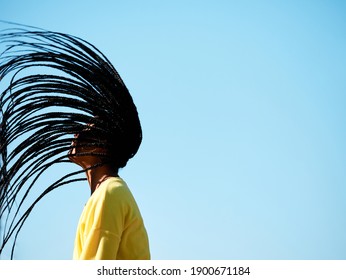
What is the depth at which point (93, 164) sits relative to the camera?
127 inches

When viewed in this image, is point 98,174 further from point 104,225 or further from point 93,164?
point 104,225

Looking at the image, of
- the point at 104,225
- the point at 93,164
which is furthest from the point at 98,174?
the point at 104,225

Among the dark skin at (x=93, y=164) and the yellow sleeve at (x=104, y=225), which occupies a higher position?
the dark skin at (x=93, y=164)

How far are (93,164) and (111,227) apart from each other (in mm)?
583

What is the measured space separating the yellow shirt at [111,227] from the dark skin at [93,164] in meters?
0.14

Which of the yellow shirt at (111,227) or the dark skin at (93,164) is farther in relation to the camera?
the dark skin at (93,164)

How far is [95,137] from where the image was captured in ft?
10.6

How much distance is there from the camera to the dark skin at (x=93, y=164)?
3213mm

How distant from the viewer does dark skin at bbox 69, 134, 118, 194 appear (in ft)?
10.5

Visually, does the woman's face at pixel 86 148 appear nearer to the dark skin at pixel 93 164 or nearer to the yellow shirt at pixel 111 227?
the dark skin at pixel 93 164

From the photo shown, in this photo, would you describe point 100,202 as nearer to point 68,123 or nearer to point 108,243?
point 108,243

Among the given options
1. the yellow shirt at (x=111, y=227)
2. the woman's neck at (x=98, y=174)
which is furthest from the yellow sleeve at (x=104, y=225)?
the woman's neck at (x=98, y=174)
